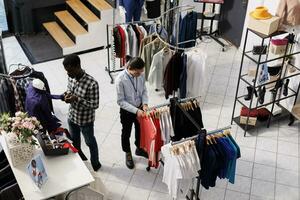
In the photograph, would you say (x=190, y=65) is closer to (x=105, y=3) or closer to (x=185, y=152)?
(x=185, y=152)

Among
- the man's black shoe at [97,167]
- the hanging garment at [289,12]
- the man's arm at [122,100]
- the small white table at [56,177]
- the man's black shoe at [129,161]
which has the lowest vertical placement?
the man's black shoe at [97,167]

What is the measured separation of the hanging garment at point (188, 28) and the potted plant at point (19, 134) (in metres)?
3.26

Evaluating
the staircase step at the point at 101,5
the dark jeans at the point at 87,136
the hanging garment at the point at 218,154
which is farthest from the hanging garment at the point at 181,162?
the staircase step at the point at 101,5

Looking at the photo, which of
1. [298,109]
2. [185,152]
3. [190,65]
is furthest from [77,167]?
[298,109]

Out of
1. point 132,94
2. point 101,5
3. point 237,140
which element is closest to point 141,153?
point 132,94

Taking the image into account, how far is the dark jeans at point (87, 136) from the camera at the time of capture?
15.8 ft

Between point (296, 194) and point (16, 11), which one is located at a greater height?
point (16, 11)

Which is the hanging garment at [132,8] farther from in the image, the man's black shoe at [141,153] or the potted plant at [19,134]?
the potted plant at [19,134]

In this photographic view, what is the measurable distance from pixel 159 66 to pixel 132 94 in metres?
1.40

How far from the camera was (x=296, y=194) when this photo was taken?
498cm

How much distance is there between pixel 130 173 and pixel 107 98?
5.45 feet

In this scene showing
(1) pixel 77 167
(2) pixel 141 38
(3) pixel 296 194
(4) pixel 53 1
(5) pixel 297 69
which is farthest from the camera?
(4) pixel 53 1

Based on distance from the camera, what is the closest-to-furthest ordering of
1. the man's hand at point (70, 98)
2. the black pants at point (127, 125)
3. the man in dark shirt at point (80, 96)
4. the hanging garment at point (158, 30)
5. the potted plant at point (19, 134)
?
1. the potted plant at point (19, 134)
2. the man in dark shirt at point (80, 96)
3. the man's hand at point (70, 98)
4. the black pants at point (127, 125)
5. the hanging garment at point (158, 30)

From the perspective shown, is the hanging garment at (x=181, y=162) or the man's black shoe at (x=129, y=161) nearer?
the hanging garment at (x=181, y=162)
